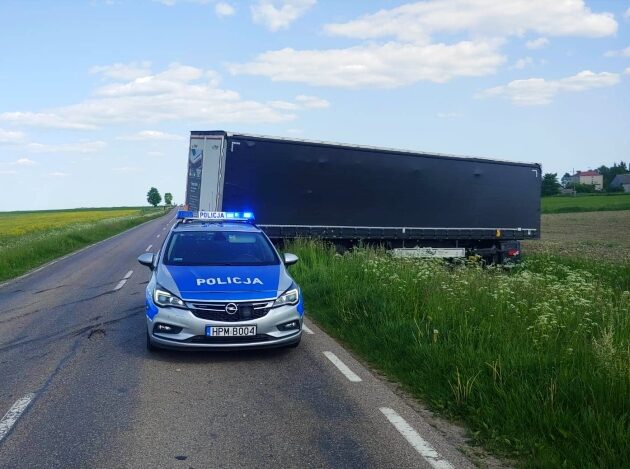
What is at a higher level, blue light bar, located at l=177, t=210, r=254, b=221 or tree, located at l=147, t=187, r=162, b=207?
tree, located at l=147, t=187, r=162, b=207

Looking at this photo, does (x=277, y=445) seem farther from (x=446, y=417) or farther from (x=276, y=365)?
(x=276, y=365)

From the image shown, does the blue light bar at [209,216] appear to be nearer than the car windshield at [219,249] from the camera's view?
No

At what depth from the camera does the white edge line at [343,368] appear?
6.38 meters

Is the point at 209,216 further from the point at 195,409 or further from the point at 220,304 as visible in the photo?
the point at 195,409

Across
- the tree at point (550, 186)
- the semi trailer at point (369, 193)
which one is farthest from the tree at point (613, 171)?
the semi trailer at point (369, 193)

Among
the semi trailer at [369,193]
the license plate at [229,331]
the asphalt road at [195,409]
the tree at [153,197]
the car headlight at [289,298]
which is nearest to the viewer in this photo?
the asphalt road at [195,409]

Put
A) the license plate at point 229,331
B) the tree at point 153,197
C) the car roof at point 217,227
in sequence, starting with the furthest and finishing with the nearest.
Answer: the tree at point 153,197, the car roof at point 217,227, the license plate at point 229,331

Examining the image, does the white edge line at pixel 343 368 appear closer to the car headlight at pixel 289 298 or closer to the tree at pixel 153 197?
the car headlight at pixel 289 298

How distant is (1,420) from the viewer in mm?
5125

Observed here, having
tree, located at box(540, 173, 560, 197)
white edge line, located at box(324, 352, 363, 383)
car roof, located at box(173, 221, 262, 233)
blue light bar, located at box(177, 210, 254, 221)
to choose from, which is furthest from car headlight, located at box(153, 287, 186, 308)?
tree, located at box(540, 173, 560, 197)

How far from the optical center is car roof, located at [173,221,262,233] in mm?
9102

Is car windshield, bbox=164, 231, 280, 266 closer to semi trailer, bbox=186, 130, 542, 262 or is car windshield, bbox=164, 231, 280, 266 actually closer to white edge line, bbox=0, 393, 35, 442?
white edge line, bbox=0, 393, 35, 442

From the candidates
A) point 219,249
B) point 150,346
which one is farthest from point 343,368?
point 219,249

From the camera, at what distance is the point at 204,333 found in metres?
6.81
